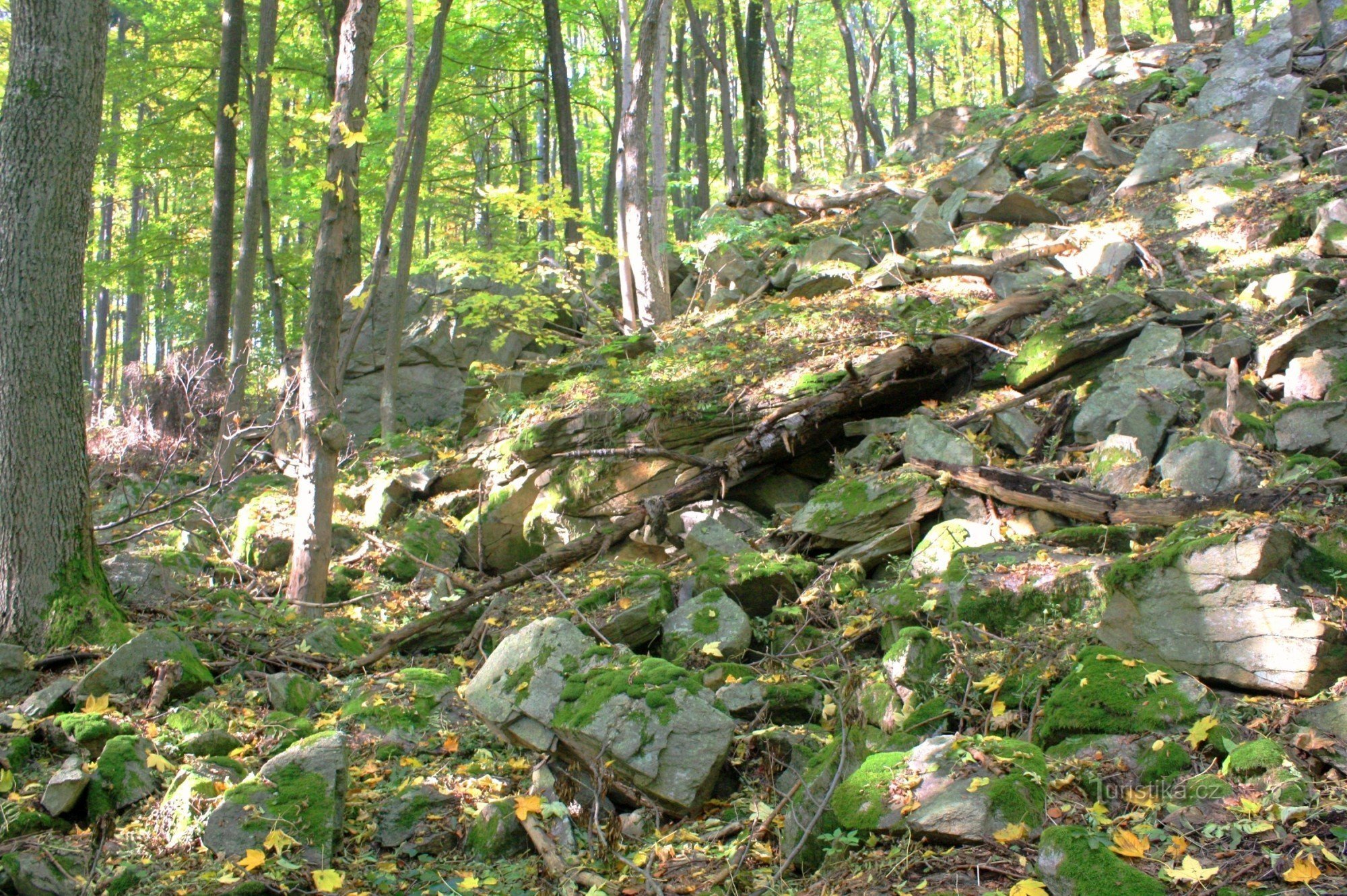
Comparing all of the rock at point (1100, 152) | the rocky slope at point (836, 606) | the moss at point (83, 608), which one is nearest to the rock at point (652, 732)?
the rocky slope at point (836, 606)

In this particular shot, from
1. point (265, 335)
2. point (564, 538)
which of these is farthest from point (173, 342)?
point (564, 538)

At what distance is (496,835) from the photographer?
156 inches

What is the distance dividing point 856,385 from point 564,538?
3.37m

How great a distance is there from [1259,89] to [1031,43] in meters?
5.70

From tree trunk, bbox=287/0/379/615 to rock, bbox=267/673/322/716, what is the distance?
1864 millimetres

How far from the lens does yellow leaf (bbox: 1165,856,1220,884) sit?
2807 millimetres

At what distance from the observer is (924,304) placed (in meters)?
9.54

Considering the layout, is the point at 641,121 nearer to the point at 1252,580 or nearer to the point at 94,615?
the point at 94,615

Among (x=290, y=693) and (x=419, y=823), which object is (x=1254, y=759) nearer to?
(x=419, y=823)

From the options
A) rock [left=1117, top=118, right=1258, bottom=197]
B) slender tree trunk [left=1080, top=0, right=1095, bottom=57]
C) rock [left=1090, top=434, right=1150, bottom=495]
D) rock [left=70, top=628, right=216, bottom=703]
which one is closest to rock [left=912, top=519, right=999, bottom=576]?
rock [left=1090, top=434, right=1150, bottom=495]

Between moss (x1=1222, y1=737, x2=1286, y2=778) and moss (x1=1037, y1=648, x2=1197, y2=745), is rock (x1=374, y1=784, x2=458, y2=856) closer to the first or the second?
moss (x1=1037, y1=648, x2=1197, y2=745)

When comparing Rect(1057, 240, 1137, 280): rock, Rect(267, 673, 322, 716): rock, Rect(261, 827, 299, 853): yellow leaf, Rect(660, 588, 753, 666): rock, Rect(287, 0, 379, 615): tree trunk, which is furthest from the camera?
Rect(1057, 240, 1137, 280): rock

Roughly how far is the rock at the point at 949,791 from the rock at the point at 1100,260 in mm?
7374

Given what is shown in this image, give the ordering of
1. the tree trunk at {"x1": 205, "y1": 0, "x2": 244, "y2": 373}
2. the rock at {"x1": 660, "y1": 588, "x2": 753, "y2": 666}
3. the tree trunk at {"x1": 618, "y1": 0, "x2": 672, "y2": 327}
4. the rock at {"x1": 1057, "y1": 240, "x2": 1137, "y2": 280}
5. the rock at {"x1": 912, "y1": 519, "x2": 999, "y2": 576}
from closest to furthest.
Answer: the rock at {"x1": 660, "y1": 588, "x2": 753, "y2": 666} → the rock at {"x1": 912, "y1": 519, "x2": 999, "y2": 576} → the rock at {"x1": 1057, "y1": 240, "x2": 1137, "y2": 280} → the tree trunk at {"x1": 618, "y1": 0, "x2": 672, "y2": 327} → the tree trunk at {"x1": 205, "y1": 0, "x2": 244, "y2": 373}
